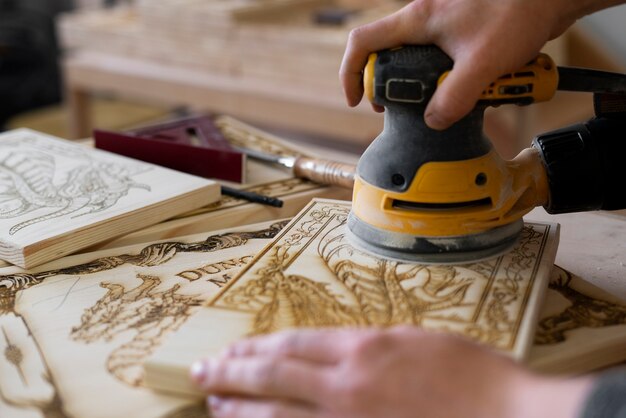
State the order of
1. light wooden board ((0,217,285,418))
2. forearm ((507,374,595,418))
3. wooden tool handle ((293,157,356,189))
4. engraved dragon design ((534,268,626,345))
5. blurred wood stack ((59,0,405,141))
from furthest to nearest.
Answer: blurred wood stack ((59,0,405,141)) → wooden tool handle ((293,157,356,189)) → engraved dragon design ((534,268,626,345)) → light wooden board ((0,217,285,418)) → forearm ((507,374,595,418))

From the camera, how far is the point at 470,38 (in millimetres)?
900

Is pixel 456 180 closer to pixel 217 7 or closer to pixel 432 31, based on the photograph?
pixel 432 31

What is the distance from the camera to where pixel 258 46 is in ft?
8.07

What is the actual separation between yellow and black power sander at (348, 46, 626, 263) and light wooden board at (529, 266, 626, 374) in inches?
3.8

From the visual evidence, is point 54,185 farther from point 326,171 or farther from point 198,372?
point 198,372

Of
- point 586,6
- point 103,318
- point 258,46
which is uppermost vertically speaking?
point 586,6

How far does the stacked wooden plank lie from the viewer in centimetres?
236

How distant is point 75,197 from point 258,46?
138cm

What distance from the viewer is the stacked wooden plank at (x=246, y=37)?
7.74 ft

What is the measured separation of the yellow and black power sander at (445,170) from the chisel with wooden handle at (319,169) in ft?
0.84

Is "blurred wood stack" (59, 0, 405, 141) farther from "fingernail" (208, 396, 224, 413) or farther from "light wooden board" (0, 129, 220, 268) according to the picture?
"fingernail" (208, 396, 224, 413)

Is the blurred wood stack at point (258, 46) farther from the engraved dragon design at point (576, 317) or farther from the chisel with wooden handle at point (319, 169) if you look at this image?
the engraved dragon design at point (576, 317)

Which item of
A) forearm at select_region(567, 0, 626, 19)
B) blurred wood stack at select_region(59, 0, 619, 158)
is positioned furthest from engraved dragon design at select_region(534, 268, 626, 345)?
blurred wood stack at select_region(59, 0, 619, 158)

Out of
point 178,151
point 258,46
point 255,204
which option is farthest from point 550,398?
point 258,46
